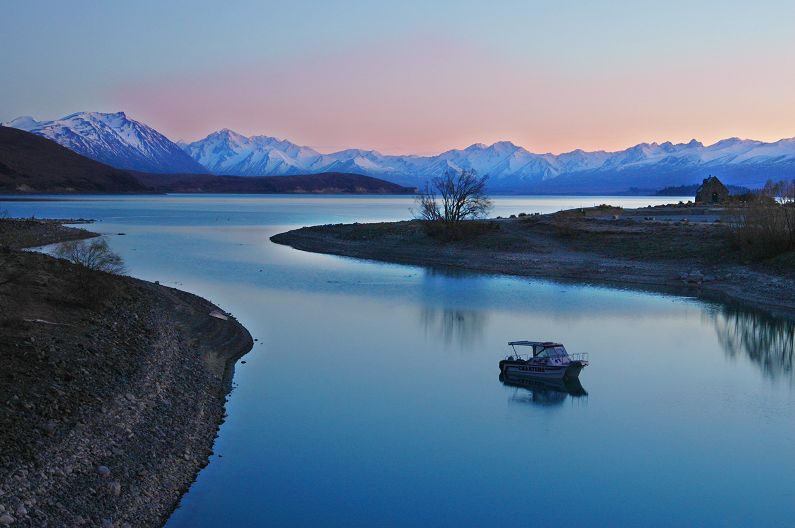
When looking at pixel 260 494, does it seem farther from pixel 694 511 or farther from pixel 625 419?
pixel 625 419

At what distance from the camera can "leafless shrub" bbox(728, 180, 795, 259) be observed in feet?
139

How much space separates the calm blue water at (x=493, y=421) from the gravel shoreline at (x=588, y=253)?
5.89 metres

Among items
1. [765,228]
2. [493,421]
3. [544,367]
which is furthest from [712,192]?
[493,421]

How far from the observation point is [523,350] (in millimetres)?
24703

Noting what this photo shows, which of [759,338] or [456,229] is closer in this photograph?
[759,338]

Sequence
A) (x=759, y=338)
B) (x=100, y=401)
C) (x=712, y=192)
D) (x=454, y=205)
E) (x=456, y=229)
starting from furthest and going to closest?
Answer: 1. (x=712, y=192)
2. (x=454, y=205)
3. (x=456, y=229)
4. (x=759, y=338)
5. (x=100, y=401)

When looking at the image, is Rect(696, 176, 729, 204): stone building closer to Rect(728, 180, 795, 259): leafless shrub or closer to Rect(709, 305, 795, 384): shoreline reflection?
Rect(728, 180, 795, 259): leafless shrub

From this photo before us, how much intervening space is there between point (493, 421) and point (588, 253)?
1370 inches

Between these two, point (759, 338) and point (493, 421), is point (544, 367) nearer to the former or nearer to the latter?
point (493, 421)

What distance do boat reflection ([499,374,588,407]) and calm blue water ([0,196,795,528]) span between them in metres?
0.10

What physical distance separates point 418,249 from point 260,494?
45515 mm

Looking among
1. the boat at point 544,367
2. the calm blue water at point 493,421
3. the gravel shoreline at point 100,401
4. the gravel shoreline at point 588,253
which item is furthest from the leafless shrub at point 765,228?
the gravel shoreline at point 100,401

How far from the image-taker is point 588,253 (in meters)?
50.6

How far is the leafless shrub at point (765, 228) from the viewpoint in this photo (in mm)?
42219
